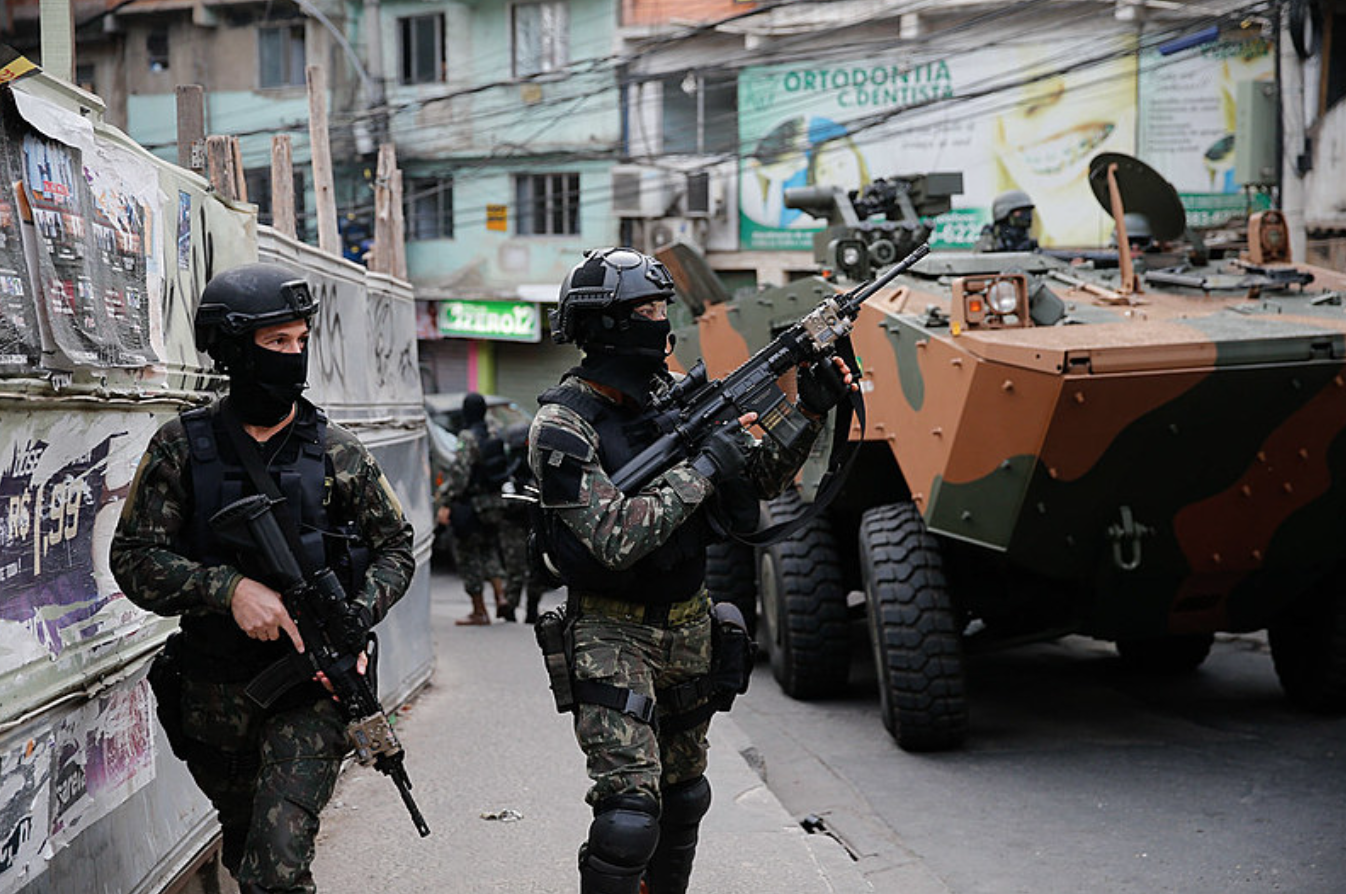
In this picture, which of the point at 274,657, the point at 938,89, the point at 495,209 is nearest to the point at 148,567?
the point at 274,657

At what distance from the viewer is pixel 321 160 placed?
6570mm

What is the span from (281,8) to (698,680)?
23.9m

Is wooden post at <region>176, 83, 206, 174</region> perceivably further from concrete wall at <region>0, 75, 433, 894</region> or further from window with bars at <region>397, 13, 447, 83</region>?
window with bars at <region>397, 13, 447, 83</region>

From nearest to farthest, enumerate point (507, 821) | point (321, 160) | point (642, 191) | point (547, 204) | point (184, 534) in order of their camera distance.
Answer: point (184, 534), point (507, 821), point (321, 160), point (642, 191), point (547, 204)

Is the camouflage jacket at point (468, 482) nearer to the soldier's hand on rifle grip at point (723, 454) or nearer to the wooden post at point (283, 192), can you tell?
the wooden post at point (283, 192)

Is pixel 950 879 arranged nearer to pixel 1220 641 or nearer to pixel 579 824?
pixel 579 824

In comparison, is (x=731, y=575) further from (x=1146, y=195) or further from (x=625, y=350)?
(x=625, y=350)

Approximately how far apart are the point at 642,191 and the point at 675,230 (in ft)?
2.60

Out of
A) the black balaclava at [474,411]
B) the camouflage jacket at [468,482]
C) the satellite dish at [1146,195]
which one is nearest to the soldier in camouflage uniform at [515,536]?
the camouflage jacket at [468,482]

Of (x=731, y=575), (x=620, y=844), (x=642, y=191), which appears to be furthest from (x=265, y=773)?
(x=642, y=191)

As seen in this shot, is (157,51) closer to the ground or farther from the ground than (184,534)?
farther from the ground

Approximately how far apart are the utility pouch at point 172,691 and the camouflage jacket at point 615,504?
875 millimetres

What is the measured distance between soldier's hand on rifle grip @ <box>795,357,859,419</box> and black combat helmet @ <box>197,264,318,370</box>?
130 centimetres

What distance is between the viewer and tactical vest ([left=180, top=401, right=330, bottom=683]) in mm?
3432
